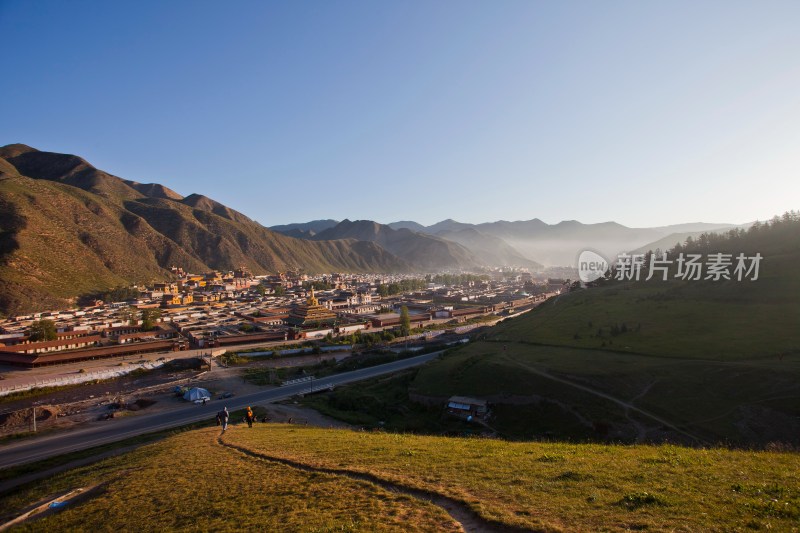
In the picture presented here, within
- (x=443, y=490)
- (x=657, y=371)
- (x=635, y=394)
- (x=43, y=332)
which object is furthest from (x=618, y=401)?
(x=43, y=332)

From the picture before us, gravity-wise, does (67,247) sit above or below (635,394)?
above

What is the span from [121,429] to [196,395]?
955cm

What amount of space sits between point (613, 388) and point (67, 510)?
3663 cm

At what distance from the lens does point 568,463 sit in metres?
14.2

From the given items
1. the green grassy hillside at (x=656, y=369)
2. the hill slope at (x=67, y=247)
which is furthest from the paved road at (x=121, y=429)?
the hill slope at (x=67, y=247)

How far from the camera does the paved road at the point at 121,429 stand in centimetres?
3359

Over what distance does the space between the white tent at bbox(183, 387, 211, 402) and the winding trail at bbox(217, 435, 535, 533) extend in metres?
36.6

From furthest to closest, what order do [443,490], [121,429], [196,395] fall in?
[196,395], [121,429], [443,490]

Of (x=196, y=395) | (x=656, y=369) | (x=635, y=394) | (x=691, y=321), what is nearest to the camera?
(x=635, y=394)

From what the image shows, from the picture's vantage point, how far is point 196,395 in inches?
1891

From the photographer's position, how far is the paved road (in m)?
33.6

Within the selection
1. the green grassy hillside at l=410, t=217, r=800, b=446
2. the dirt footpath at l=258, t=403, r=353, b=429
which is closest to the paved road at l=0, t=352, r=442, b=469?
the dirt footpath at l=258, t=403, r=353, b=429

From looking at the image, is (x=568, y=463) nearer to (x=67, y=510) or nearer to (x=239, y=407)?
(x=67, y=510)

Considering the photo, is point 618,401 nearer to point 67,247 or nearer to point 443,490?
point 443,490
